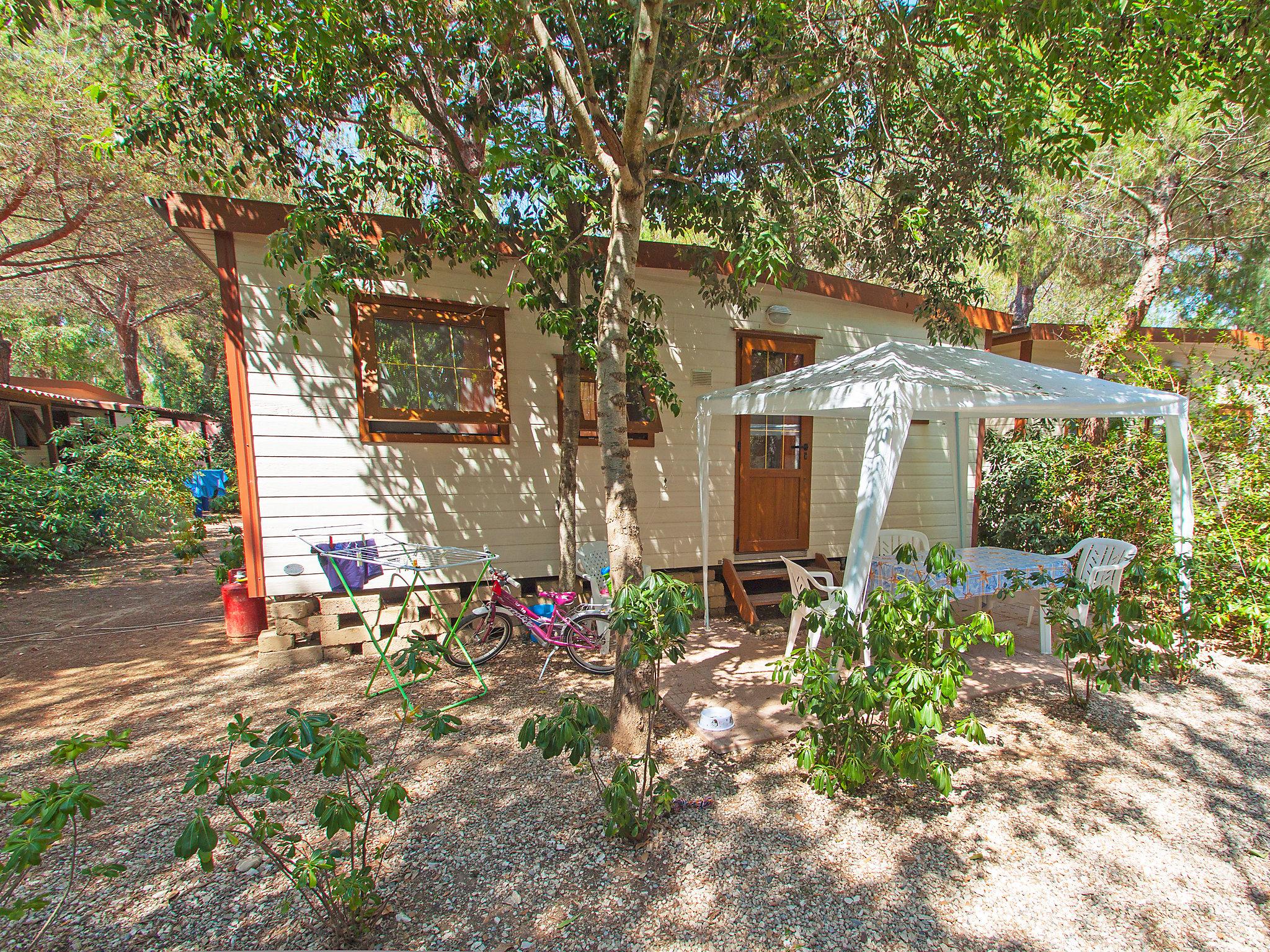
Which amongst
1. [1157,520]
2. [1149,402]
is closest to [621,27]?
[1149,402]

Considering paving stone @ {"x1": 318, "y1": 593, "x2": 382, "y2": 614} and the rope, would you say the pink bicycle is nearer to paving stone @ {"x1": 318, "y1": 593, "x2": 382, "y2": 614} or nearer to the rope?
paving stone @ {"x1": 318, "y1": 593, "x2": 382, "y2": 614}

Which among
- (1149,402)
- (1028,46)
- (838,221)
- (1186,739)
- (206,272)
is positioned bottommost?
(1186,739)

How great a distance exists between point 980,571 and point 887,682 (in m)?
2.80

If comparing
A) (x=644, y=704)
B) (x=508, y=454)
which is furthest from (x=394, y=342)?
(x=644, y=704)

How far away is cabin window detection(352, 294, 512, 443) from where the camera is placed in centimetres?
441

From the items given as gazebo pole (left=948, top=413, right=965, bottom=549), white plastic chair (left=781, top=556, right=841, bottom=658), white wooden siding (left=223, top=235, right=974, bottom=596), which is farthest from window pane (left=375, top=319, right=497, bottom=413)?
gazebo pole (left=948, top=413, right=965, bottom=549)

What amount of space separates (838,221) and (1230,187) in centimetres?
602

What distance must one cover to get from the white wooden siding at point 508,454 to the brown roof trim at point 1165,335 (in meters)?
1.69

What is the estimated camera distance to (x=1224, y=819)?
2.45 m

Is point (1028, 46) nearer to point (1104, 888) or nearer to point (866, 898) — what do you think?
point (1104, 888)

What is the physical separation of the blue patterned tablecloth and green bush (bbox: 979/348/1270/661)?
0.54m

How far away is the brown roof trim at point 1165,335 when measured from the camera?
5.76 m

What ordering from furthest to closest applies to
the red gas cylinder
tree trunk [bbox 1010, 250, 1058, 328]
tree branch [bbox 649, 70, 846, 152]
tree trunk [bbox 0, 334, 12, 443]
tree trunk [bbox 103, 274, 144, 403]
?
tree trunk [bbox 103, 274, 144, 403] < tree trunk [bbox 1010, 250, 1058, 328] < tree trunk [bbox 0, 334, 12, 443] < the red gas cylinder < tree branch [bbox 649, 70, 846, 152]

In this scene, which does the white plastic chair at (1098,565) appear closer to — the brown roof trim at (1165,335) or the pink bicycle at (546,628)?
the brown roof trim at (1165,335)
